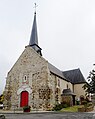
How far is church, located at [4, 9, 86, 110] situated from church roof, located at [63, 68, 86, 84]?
7.21 meters

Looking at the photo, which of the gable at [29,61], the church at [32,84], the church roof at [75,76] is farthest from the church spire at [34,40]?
the church roof at [75,76]

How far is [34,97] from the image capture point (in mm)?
27781

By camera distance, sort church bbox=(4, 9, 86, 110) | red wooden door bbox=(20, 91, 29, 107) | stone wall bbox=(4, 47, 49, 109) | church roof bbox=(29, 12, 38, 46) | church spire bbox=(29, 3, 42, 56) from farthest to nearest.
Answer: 1. church roof bbox=(29, 12, 38, 46)
2. church spire bbox=(29, 3, 42, 56)
3. red wooden door bbox=(20, 91, 29, 107)
4. stone wall bbox=(4, 47, 49, 109)
5. church bbox=(4, 9, 86, 110)

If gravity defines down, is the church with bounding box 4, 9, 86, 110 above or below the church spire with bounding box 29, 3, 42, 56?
below

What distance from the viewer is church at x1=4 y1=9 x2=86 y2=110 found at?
2692 cm

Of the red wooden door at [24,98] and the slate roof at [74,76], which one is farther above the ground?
the slate roof at [74,76]

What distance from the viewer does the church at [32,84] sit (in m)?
26.9

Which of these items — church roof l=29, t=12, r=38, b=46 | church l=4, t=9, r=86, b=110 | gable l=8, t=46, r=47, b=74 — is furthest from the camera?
church roof l=29, t=12, r=38, b=46

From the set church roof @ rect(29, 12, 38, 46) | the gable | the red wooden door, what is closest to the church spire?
church roof @ rect(29, 12, 38, 46)

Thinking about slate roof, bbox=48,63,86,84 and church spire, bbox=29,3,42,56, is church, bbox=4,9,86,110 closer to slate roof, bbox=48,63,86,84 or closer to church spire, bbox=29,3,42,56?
church spire, bbox=29,3,42,56

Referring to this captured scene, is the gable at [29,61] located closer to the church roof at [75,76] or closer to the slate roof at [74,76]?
the slate roof at [74,76]

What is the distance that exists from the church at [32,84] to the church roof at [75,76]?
7211 millimetres

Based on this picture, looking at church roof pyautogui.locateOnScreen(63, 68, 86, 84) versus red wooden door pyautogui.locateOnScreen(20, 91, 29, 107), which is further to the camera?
church roof pyautogui.locateOnScreen(63, 68, 86, 84)

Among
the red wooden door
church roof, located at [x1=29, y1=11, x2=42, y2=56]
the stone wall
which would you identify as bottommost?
the red wooden door
